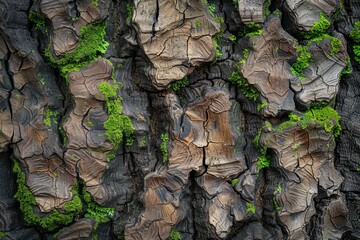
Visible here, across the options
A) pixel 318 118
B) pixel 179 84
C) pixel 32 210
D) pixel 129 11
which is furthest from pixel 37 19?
pixel 318 118

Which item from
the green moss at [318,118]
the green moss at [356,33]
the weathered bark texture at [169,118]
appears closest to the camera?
the weathered bark texture at [169,118]

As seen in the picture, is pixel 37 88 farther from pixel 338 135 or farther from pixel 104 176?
pixel 338 135

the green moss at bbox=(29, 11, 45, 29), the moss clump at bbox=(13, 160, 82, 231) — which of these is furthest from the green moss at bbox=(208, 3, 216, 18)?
the moss clump at bbox=(13, 160, 82, 231)

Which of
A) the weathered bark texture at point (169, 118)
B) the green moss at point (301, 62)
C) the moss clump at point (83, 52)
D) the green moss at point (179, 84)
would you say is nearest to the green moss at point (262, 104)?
the weathered bark texture at point (169, 118)

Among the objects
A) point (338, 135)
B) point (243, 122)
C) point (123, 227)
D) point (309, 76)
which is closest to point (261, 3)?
point (309, 76)

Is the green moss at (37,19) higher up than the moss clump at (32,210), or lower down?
higher up

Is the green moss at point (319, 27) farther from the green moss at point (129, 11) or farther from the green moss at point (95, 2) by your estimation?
the green moss at point (95, 2)

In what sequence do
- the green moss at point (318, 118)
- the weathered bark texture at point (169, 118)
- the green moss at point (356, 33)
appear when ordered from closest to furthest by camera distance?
the weathered bark texture at point (169, 118), the green moss at point (318, 118), the green moss at point (356, 33)

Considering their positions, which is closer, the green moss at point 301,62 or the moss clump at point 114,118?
the moss clump at point 114,118

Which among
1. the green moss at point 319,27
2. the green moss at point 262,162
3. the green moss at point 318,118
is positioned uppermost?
the green moss at point 319,27
